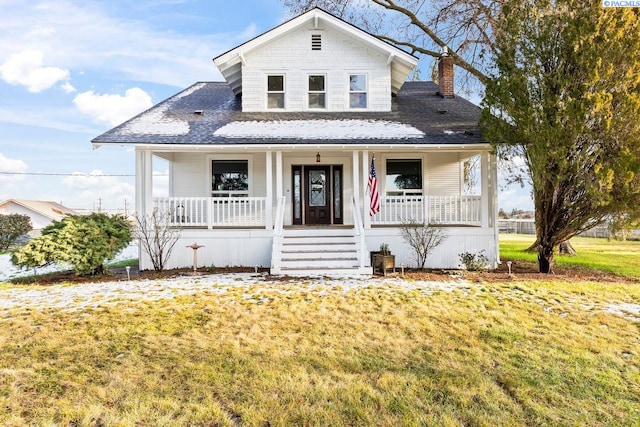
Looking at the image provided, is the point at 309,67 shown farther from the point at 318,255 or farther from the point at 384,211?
the point at 318,255

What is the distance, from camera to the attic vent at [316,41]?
13680 millimetres

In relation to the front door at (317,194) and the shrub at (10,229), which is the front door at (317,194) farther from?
the shrub at (10,229)

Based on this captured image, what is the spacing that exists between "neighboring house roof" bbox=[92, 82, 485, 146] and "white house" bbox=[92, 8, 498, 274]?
0.06 meters

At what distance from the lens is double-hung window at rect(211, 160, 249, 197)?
1402cm

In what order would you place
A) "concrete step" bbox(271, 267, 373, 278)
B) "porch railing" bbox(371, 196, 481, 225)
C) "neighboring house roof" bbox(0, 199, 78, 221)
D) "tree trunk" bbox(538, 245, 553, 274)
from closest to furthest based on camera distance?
1. "concrete step" bbox(271, 267, 373, 278)
2. "tree trunk" bbox(538, 245, 553, 274)
3. "porch railing" bbox(371, 196, 481, 225)
4. "neighboring house roof" bbox(0, 199, 78, 221)

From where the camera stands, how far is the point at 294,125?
12.7 m

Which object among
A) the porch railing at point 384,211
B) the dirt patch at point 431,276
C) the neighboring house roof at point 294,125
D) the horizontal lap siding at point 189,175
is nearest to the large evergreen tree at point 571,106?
the dirt patch at point 431,276

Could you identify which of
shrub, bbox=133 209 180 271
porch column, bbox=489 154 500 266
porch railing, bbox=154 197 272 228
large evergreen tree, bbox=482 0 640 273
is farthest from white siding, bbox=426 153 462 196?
shrub, bbox=133 209 180 271

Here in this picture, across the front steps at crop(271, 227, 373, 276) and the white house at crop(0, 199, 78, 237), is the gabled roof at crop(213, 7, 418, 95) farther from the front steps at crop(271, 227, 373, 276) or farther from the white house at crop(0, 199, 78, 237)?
the white house at crop(0, 199, 78, 237)

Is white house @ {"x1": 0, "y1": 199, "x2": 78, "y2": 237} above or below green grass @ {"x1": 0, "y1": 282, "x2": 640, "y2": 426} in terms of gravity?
above

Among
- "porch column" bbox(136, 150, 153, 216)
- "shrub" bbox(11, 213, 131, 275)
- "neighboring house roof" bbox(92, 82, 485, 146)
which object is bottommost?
"shrub" bbox(11, 213, 131, 275)

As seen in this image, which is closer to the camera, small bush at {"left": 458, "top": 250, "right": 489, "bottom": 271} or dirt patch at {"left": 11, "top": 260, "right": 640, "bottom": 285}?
dirt patch at {"left": 11, "top": 260, "right": 640, "bottom": 285}

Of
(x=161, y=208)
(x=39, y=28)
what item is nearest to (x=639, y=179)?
(x=161, y=208)

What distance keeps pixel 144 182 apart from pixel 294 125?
16.3 feet
